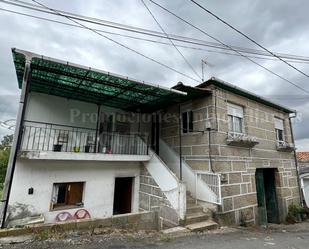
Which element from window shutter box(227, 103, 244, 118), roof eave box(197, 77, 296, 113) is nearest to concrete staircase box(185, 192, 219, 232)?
window shutter box(227, 103, 244, 118)

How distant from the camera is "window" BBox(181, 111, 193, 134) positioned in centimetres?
826

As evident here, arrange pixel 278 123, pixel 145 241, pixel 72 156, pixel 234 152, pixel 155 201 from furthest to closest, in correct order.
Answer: pixel 278 123 < pixel 234 152 < pixel 155 201 < pixel 72 156 < pixel 145 241

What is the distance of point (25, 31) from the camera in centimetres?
593

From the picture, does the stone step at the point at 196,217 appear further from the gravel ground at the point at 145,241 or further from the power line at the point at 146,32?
the power line at the point at 146,32

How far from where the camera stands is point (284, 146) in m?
9.97

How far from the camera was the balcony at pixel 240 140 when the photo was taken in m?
7.43

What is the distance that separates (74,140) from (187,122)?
15.9 feet

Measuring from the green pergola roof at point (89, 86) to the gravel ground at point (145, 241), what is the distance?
4.08 m

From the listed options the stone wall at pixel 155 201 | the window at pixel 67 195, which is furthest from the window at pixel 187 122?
the window at pixel 67 195

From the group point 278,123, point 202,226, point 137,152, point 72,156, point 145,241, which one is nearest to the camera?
point 145,241

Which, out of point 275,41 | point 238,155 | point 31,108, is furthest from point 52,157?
point 275,41

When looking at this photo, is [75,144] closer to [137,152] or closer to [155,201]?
[137,152]

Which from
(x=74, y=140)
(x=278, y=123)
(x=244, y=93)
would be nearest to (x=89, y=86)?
(x=74, y=140)

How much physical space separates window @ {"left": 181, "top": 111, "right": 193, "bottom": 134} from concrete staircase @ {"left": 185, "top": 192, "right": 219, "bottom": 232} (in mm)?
2820
